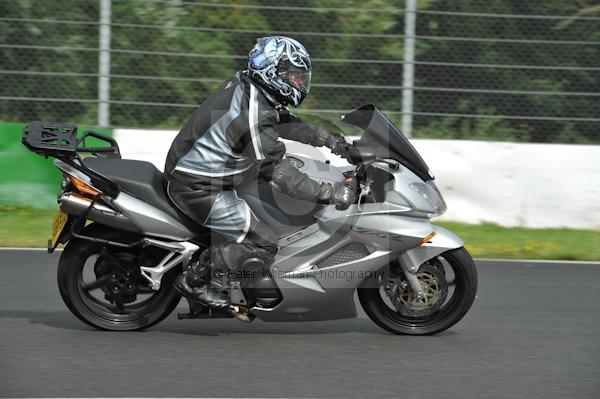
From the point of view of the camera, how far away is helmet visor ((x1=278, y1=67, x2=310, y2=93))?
6098 millimetres

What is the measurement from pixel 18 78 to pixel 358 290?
6.47 metres

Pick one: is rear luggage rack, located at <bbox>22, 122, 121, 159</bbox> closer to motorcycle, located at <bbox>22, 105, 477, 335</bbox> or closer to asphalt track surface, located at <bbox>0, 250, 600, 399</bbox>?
motorcycle, located at <bbox>22, 105, 477, 335</bbox>

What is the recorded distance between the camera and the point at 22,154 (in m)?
11.2

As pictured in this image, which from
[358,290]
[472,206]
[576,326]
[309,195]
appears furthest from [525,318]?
[472,206]

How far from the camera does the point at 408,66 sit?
1159 cm

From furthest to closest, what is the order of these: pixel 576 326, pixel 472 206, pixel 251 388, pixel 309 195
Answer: pixel 472 206, pixel 576 326, pixel 309 195, pixel 251 388

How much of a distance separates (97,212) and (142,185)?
307mm

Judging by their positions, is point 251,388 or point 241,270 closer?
point 251,388

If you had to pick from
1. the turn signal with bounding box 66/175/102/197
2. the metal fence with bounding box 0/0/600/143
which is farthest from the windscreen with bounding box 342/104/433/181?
the metal fence with bounding box 0/0/600/143

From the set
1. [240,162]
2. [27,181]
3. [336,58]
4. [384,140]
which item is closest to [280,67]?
[240,162]

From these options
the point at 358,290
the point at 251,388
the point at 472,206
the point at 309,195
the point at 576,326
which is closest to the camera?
the point at 251,388

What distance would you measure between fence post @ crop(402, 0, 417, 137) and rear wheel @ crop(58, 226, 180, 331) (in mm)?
5548

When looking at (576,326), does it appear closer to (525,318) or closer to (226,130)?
(525,318)

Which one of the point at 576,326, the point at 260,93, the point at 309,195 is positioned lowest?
the point at 576,326
